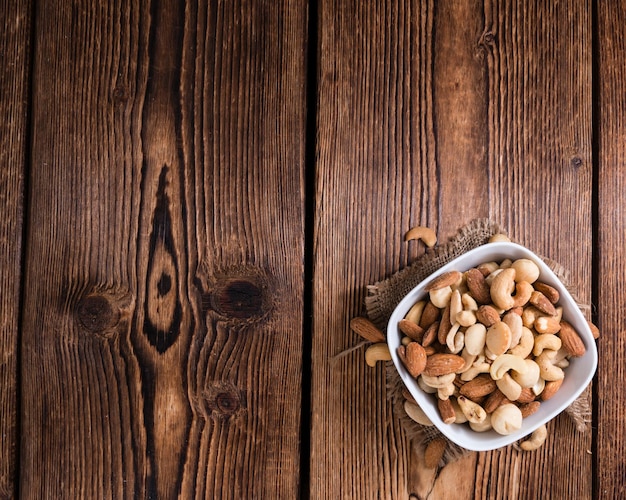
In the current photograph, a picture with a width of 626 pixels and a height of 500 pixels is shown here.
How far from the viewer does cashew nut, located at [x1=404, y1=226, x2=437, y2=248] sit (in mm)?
657

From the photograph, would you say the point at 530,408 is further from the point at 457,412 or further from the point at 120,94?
the point at 120,94

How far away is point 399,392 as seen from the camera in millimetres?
647

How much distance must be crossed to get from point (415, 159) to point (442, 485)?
357 millimetres

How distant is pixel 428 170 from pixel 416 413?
0.26 metres

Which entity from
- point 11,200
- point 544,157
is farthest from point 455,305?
point 11,200

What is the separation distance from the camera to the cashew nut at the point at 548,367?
23.0 inches

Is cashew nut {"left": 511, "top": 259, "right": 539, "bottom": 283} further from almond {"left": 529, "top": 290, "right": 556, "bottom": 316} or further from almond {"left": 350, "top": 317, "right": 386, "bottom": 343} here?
almond {"left": 350, "top": 317, "right": 386, "bottom": 343}

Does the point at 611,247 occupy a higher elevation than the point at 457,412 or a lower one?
higher

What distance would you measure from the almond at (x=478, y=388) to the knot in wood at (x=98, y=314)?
373 millimetres

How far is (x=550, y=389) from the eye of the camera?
23.2 inches

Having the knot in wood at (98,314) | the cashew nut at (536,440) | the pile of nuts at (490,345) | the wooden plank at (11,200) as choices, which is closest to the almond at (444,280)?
the pile of nuts at (490,345)

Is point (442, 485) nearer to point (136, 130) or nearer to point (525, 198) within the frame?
point (525, 198)

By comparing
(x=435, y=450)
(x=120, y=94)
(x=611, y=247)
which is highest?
(x=120, y=94)

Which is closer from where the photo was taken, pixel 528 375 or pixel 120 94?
pixel 528 375
